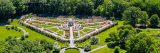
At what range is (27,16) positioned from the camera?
177 meters

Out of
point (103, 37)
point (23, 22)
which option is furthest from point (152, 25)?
point (23, 22)

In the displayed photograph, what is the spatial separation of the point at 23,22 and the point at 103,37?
3989 centimetres

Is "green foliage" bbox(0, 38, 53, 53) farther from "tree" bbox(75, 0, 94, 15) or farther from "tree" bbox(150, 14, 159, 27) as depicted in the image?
"tree" bbox(75, 0, 94, 15)

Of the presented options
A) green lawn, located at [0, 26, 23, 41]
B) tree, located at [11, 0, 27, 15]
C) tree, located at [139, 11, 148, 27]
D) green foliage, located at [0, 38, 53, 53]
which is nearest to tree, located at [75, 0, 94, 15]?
tree, located at [11, 0, 27, 15]

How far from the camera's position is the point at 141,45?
12206 centimetres

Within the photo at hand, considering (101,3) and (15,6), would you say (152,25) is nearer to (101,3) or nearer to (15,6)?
(101,3)

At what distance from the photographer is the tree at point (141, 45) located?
122 meters

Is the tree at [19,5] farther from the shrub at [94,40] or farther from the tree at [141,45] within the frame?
the tree at [141,45]

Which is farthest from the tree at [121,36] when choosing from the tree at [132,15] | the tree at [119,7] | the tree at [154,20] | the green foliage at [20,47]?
the tree at [119,7]

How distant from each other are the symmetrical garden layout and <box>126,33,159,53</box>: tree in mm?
25191

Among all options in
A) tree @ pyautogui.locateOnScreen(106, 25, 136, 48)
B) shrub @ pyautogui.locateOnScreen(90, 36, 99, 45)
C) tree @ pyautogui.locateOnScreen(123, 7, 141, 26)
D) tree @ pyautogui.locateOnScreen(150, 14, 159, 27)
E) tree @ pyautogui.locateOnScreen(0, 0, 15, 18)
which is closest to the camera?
tree @ pyautogui.locateOnScreen(106, 25, 136, 48)

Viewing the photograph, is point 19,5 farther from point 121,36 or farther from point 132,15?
point 121,36

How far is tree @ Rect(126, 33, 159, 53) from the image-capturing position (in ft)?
399

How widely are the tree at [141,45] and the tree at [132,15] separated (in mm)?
36168
